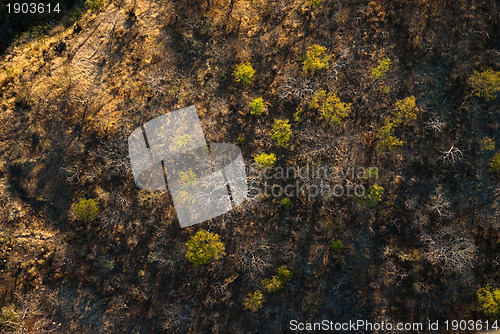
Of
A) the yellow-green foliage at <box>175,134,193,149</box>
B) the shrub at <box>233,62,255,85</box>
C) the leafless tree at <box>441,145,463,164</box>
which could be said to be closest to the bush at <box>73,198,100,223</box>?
the yellow-green foliage at <box>175,134,193,149</box>

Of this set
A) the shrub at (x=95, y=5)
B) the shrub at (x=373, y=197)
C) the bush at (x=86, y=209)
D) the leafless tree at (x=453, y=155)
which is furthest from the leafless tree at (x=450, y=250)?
the shrub at (x=95, y=5)

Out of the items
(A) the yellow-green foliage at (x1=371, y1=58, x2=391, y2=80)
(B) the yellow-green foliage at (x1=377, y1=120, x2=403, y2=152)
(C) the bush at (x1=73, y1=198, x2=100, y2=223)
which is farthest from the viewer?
(A) the yellow-green foliage at (x1=371, y1=58, x2=391, y2=80)

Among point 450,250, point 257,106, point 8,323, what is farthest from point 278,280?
point 8,323

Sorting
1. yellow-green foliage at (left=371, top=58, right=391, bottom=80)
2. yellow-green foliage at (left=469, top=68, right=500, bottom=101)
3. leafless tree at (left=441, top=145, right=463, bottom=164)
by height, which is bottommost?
leafless tree at (left=441, top=145, right=463, bottom=164)

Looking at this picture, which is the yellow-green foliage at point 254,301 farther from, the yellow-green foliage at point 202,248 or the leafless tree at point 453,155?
the leafless tree at point 453,155

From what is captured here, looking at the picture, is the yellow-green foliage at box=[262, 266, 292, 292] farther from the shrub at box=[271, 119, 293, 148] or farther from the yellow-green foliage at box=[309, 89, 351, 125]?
the yellow-green foliage at box=[309, 89, 351, 125]

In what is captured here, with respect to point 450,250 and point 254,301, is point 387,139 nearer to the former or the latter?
point 450,250

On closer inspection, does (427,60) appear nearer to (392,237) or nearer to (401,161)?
(401,161)

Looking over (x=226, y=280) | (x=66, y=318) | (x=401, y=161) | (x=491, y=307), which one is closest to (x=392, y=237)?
(x=401, y=161)
